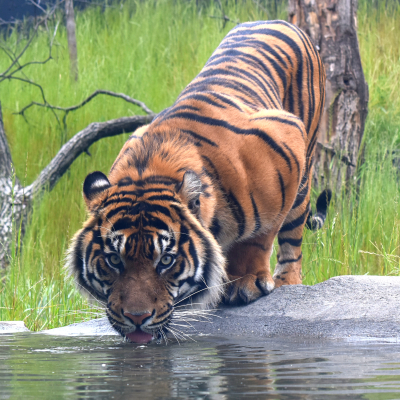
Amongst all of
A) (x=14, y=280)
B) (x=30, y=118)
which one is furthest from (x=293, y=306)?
(x=30, y=118)

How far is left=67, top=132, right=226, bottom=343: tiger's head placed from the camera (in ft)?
9.05

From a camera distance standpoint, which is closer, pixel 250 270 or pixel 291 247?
pixel 250 270

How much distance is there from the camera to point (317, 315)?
127 inches

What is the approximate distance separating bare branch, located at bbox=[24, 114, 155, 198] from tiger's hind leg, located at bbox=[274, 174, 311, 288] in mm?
2576

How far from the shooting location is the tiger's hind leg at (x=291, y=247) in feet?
14.1

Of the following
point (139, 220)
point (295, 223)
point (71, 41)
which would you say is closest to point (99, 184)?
point (139, 220)

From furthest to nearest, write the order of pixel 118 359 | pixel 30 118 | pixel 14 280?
pixel 30 118 < pixel 14 280 < pixel 118 359

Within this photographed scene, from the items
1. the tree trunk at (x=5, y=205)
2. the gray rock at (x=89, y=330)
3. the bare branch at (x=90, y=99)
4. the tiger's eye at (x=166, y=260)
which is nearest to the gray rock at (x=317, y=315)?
the gray rock at (x=89, y=330)

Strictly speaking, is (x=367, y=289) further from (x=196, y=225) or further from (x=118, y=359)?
(x=118, y=359)

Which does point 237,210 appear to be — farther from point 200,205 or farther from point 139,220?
point 139,220

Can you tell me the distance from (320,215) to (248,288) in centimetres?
134

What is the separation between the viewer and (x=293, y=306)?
338 centimetres

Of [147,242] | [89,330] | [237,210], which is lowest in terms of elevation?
[89,330]

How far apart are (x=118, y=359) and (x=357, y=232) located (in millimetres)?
2502
